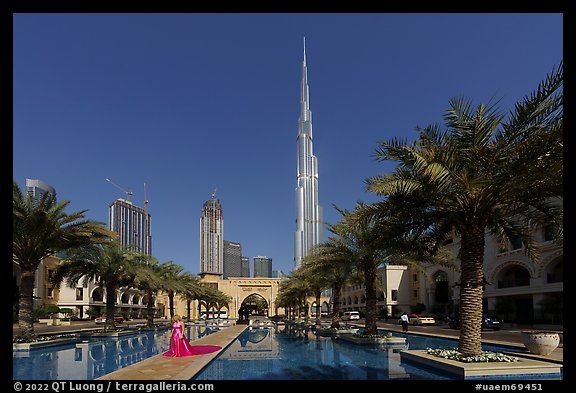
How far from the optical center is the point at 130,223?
526ft

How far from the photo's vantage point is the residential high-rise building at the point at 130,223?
15362 centimetres

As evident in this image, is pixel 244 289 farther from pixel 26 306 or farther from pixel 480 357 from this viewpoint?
pixel 480 357

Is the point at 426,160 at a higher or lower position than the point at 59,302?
higher

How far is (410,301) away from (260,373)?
5360cm

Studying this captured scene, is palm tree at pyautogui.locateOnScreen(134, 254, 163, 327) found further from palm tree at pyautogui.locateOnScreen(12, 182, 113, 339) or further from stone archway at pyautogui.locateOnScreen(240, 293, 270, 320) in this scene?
stone archway at pyautogui.locateOnScreen(240, 293, 270, 320)

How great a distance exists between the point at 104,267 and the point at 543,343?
24.5 meters

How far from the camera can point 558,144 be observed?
1094 centimetres

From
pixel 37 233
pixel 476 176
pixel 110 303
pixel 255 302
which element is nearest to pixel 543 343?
pixel 476 176

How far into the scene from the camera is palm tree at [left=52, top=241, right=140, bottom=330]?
28.2 m

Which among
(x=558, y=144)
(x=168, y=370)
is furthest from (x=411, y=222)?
(x=168, y=370)
